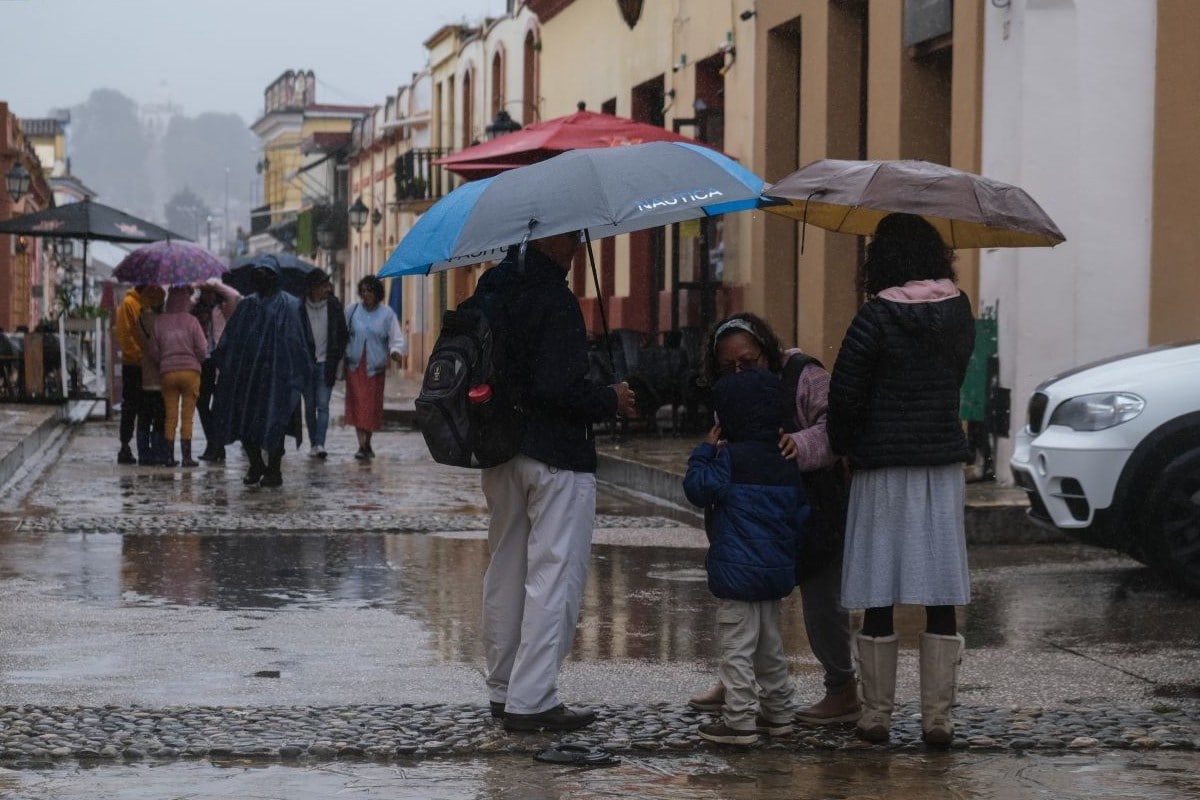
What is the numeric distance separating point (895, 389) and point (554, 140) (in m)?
10.6

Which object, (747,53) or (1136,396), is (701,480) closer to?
(1136,396)

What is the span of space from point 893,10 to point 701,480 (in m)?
10.8

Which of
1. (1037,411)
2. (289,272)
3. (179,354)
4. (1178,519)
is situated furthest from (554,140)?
(1178,519)

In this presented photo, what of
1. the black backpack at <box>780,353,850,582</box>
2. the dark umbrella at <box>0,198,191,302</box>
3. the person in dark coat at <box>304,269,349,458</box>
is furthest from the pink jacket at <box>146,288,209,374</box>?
the black backpack at <box>780,353,850,582</box>

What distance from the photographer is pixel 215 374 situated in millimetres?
18156

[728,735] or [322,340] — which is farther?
[322,340]

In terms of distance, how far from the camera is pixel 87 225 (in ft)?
72.5

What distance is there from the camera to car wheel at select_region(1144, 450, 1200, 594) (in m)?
9.48

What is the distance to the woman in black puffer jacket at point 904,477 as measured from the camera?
6.20 m

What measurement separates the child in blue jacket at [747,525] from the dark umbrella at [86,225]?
16.3m

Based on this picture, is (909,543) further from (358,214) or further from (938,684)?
(358,214)

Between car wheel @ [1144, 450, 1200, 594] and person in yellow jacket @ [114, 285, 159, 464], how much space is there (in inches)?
381

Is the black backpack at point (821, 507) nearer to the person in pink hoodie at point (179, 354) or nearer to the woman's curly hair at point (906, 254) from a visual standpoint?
the woman's curly hair at point (906, 254)

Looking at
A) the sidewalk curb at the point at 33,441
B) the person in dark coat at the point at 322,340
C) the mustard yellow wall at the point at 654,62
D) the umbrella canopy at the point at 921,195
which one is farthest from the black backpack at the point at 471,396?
the mustard yellow wall at the point at 654,62
